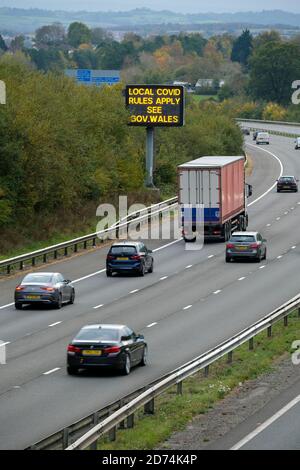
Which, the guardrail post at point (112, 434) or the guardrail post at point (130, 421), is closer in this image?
the guardrail post at point (112, 434)

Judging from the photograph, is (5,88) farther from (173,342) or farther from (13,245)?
(173,342)

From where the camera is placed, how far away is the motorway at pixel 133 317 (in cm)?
2761

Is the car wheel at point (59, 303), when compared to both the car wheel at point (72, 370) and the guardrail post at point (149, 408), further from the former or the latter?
the guardrail post at point (149, 408)

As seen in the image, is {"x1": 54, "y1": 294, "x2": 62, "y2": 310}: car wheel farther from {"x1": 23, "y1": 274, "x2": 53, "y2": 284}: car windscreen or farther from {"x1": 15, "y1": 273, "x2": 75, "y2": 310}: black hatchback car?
{"x1": 23, "y1": 274, "x2": 53, "y2": 284}: car windscreen

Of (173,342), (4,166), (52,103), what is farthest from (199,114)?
(173,342)

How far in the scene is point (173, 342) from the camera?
1430 inches

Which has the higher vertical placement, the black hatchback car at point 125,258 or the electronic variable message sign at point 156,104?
the electronic variable message sign at point 156,104

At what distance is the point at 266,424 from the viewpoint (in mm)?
24750

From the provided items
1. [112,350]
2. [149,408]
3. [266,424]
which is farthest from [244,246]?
[266,424]

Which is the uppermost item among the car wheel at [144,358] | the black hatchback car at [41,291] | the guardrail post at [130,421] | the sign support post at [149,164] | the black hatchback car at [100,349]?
the guardrail post at [130,421]

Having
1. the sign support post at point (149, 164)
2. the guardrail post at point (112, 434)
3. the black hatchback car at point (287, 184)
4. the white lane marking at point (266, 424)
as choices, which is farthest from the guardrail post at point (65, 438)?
the black hatchback car at point (287, 184)

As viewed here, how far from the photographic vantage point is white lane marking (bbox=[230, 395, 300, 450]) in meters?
22.9

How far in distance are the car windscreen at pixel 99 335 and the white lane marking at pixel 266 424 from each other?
4862 mm
